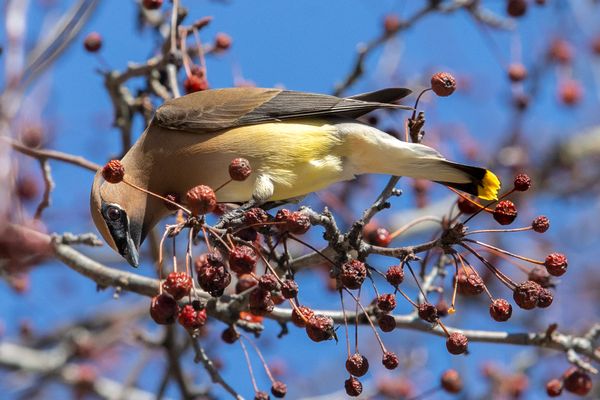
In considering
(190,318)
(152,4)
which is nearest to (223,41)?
(152,4)

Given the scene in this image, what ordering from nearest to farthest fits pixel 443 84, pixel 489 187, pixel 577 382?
1. pixel 443 84
2. pixel 577 382
3. pixel 489 187

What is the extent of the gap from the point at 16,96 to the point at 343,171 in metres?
2.19

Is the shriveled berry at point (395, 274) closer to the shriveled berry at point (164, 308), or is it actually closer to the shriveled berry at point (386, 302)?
the shriveled berry at point (386, 302)

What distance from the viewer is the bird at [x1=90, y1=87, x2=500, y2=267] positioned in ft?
13.6

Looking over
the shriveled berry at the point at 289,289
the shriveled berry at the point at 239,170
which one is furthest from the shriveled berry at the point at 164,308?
the shriveled berry at the point at 239,170

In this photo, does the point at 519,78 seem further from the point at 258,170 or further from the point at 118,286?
the point at 118,286

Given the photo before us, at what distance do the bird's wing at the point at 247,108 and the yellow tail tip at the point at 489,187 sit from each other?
552mm

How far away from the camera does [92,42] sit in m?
4.71

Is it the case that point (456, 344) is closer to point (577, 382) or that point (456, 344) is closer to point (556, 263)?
point (556, 263)

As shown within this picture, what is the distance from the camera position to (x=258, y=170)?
4.15m

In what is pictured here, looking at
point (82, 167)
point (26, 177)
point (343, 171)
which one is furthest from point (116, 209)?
point (26, 177)

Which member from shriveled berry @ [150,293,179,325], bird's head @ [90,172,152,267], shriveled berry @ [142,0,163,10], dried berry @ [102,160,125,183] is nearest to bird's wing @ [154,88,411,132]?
bird's head @ [90,172,152,267]

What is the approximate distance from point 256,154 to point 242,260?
1.14m

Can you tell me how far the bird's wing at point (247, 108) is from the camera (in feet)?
13.9
